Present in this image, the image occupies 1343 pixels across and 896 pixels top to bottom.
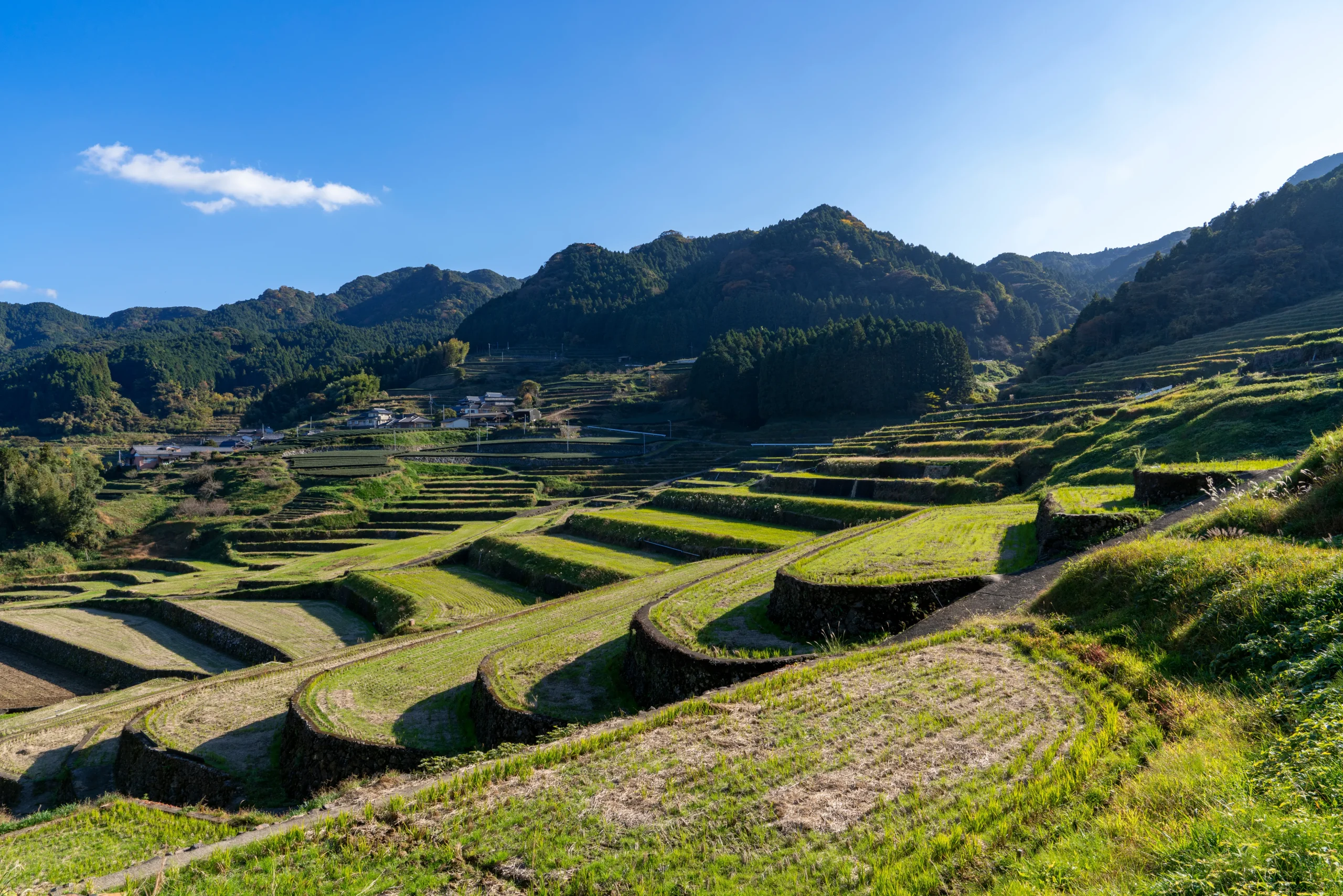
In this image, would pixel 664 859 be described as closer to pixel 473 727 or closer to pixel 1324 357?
pixel 473 727

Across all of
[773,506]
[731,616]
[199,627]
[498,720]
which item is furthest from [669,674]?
[199,627]

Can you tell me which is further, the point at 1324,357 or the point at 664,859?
the point at 1324,357

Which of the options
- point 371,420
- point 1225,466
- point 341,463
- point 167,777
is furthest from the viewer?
point 371,420

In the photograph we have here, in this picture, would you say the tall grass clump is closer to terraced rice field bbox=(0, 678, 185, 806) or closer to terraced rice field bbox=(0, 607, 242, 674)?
terraced rice field bbox=(0, 678, 185, 806)

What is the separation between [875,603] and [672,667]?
335 centimetres

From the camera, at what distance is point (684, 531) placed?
26.9 m

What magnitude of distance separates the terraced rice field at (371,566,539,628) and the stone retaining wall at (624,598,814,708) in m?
11.5

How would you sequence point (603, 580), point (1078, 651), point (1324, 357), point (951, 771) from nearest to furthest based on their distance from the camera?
1. point (951, 771)
2. point (1078, 651)
3. point (603, 580)
4. point (1324, 357)

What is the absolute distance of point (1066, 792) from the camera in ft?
16.0

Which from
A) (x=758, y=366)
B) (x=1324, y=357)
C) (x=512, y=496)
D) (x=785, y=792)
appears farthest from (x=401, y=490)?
(x=1324, y=357)

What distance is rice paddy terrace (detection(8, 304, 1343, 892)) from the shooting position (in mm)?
5234

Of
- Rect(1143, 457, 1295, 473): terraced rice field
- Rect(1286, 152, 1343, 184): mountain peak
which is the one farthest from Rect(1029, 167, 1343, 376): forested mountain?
Rect(1286, 152, 1343, 184): mountain peak

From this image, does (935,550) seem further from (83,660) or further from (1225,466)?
(83,660)

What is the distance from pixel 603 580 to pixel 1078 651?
1806 centimetres
